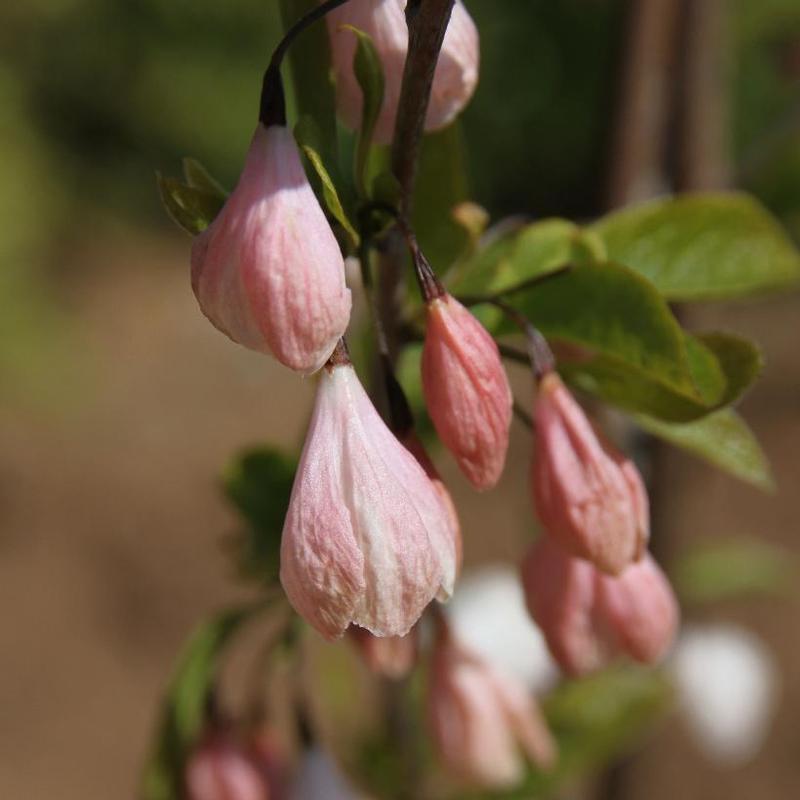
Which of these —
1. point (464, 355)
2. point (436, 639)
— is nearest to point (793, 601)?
point (436, 639)

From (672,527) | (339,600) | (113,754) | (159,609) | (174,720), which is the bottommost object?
(113,754)

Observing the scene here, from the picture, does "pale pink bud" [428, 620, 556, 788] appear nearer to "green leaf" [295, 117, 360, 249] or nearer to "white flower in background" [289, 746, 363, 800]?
"white flower in background" [289, 746, 363, 800]

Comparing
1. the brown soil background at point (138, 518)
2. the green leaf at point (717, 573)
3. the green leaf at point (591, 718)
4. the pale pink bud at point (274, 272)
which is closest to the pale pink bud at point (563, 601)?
the pale pink bud at point (274, 272)

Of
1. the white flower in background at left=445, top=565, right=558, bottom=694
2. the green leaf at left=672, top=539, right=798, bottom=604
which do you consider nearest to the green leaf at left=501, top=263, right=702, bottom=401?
the white flower in background at left=445, top=565, right=558, bottom=694

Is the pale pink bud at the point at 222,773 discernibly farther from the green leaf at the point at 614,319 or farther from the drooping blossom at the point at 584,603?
the green leaf at the point at 614,319

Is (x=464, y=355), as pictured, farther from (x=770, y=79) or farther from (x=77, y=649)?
(x=770, y=79)

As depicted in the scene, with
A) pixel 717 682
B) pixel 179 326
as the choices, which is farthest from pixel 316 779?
pixel 179 326
